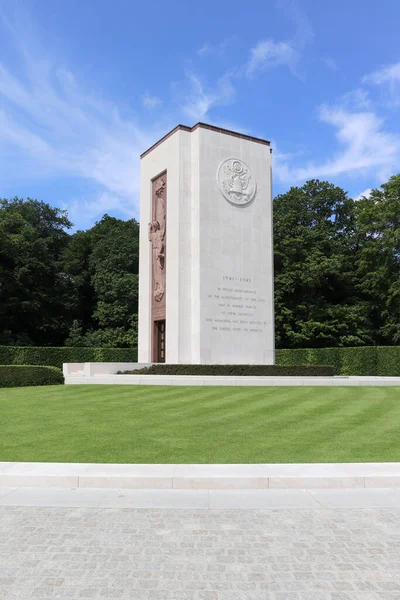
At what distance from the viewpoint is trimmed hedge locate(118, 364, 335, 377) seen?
25.8 m

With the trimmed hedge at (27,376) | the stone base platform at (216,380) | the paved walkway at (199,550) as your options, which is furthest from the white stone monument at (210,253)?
the paved walkway at (199,550)

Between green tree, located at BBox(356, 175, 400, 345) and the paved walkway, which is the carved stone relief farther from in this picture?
the paved walkway

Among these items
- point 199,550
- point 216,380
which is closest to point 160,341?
point 216,380

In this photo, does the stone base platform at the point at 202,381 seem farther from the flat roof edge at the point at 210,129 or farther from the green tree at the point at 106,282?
the green tree at the point at 106,282

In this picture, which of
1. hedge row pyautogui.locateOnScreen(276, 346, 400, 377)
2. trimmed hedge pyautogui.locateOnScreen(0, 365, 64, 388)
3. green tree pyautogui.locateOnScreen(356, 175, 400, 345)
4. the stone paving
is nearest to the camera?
the stone paving

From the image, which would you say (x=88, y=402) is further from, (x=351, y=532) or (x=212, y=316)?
(x=212, y=316)

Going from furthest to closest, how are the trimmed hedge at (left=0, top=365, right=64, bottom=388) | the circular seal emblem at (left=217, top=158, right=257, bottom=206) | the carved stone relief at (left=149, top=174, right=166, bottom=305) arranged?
the carved stone relief at (left=149, top=174, right=166, bottom=305) < the circular seal emblem at (left=217, top=158, right=257, bottom=206) < the trimmed hedge at (left=0, top=365, right=64, bottom=388)

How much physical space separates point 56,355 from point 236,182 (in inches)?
742

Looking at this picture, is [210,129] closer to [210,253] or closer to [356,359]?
[210,253]

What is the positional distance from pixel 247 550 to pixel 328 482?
2692mm

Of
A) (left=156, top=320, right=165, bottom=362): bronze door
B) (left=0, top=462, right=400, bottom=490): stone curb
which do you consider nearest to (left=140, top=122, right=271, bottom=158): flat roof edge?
(left=156, top=320, right=165, bottom=362): bronze door

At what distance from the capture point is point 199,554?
4746 mm

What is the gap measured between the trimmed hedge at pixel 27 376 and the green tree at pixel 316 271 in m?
25.2

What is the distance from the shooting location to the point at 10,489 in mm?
7133
